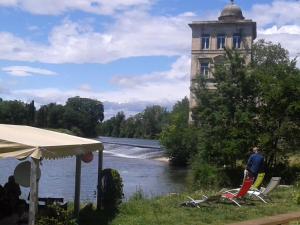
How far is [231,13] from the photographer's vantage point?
279ft

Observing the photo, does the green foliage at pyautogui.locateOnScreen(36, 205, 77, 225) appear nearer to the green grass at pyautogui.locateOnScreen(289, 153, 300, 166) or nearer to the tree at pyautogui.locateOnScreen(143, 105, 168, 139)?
the green grass at pyautogui.locateOnScreen(289, 153, 300, 166)

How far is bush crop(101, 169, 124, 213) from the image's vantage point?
13922mm

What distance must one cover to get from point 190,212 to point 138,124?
16842cm

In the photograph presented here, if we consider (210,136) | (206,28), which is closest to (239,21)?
(206,28)

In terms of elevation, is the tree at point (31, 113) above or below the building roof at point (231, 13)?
below

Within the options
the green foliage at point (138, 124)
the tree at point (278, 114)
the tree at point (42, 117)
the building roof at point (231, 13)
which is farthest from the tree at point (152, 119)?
the tree at point (278, 114)

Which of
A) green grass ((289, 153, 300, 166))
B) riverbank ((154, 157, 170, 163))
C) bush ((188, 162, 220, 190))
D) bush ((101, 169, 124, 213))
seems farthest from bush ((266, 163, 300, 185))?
riverbank ((154, 157, 170, 163))

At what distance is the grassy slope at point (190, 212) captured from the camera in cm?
1196

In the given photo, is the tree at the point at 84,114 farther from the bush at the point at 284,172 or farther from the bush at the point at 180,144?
the bush at the point at 284,172

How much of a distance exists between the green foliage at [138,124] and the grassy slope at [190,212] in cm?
14020

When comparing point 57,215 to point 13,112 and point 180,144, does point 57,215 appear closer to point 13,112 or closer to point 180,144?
point 180,144

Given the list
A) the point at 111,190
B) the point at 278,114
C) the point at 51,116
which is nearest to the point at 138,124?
the point at 51,116

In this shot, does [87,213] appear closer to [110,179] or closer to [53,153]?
[110,179]

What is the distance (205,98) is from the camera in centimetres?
3853
